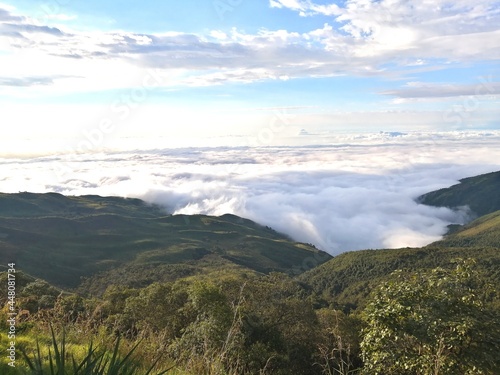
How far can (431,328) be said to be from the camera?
14.8 m

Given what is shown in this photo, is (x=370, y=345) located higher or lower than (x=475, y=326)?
lower

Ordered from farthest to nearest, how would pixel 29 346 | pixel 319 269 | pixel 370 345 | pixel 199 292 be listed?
pixel 319 269 → pixel 199 292 → pixel 370 345 → pixel 29 346

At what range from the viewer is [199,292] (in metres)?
33.6

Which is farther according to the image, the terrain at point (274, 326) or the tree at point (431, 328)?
the tree at point (431, 328)

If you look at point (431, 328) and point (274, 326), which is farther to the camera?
point (274, 326)

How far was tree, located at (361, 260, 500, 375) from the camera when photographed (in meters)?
14.5

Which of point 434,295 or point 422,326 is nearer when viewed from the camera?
point 422,326

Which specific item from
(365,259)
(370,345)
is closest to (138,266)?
(365,259)

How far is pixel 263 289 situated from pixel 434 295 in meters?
36.0

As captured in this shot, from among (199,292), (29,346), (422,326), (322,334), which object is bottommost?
(322,334)

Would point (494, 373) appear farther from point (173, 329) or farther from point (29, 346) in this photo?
point (173, 329)

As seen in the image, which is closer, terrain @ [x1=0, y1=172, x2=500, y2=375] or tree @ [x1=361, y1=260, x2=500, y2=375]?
terrain @ [x1=0, y1=172, x2=500, y2=375]

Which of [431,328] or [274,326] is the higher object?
[431,328]

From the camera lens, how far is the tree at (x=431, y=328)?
14453 millimetres
